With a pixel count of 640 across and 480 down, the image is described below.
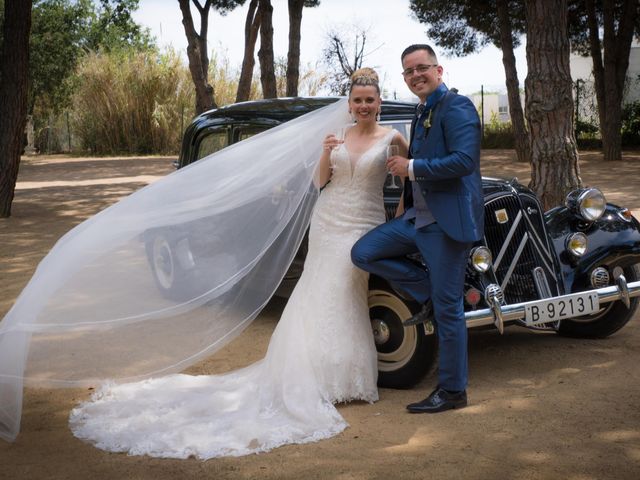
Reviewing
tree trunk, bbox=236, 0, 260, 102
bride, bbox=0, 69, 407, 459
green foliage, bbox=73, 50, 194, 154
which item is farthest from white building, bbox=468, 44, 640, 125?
bride, bbox=0, 69, 407, 459

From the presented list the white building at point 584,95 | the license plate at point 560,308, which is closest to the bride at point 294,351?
the license plate at point 560,308

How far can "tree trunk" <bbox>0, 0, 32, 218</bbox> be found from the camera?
1321 cm

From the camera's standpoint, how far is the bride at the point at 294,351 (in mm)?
4359

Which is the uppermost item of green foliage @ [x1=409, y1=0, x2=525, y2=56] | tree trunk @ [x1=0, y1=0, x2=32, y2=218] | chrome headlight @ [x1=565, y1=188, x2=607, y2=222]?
green foliage @ [x1=409, y1=0, x2=525, y2=56]

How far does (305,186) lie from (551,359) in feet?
6.76

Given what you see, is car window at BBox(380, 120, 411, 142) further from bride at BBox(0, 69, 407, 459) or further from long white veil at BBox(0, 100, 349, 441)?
bride at BBox(0, 69, 407, 459)

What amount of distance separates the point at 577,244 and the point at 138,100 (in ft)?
88.6

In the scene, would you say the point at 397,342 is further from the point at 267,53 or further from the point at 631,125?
the point at 631,125

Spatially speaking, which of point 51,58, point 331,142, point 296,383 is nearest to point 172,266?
point 296,383

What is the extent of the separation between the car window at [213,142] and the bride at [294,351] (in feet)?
6.10

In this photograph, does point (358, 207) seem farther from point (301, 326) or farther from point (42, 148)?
point (42, 148)

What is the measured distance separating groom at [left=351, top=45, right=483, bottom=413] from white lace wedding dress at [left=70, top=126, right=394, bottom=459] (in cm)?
42

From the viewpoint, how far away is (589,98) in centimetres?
2681

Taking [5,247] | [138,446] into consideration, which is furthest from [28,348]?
[5,247]
